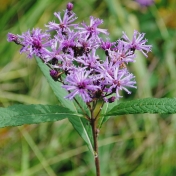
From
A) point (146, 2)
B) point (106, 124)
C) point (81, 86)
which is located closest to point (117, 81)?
point (81, 86)

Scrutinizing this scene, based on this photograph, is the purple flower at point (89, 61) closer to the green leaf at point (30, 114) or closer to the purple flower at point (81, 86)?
the purple flower at point (81, 86)

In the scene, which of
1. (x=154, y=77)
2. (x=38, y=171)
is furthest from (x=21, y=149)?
(x=154, y=77)

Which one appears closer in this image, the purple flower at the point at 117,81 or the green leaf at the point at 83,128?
the purple flower at the point at 117,81

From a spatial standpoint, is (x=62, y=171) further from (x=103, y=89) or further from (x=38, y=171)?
(x=103, y=89)

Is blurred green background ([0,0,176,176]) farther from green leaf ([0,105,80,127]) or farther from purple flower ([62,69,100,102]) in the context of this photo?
purple flower ([62,69,100,102])

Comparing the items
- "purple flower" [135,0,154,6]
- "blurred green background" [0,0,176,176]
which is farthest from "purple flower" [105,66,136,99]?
"purple flower" [135,0,154,6]

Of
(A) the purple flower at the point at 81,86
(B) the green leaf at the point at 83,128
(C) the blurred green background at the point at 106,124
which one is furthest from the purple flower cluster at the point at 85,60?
(C) the blurred green background at the point at 106,124

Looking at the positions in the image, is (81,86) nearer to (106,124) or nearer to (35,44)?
(35,44)
